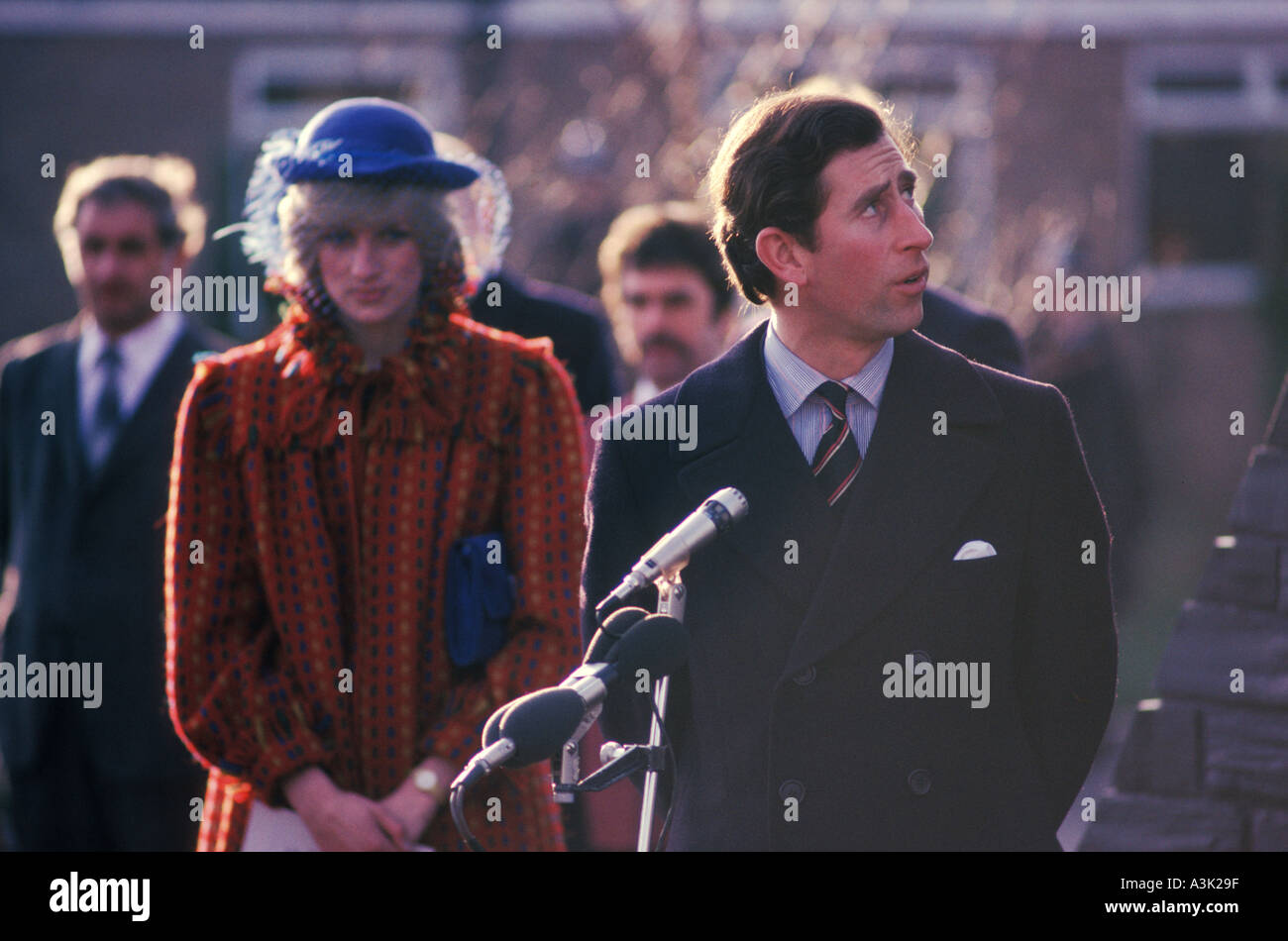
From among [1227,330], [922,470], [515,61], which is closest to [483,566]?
[922,470]

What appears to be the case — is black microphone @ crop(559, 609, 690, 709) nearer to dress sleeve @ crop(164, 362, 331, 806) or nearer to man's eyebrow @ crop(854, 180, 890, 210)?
man's eyebrow @ crop(854, 180, 890, 210)

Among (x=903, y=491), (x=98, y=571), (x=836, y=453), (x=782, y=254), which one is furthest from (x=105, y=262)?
(x=903, y=491)

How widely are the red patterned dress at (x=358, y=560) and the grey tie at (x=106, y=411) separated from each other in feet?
5.68

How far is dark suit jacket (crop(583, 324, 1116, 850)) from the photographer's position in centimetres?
271

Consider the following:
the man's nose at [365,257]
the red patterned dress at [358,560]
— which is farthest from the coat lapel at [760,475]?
the man's nose at [365,257]

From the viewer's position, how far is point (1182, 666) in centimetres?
391

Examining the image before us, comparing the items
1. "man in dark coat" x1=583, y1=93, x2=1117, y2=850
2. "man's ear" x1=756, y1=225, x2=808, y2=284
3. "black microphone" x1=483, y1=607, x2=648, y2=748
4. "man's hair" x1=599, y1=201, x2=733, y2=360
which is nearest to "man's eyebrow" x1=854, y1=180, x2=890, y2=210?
"man in dark coat" x1=583, y1=93, x2=1117, y2=850

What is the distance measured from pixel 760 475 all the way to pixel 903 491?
0.22 metres

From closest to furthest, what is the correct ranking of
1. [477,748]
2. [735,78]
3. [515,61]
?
[477,748] < [735,78] < [515,61]

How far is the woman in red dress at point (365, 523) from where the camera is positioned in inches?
131

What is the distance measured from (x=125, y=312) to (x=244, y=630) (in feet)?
6.61

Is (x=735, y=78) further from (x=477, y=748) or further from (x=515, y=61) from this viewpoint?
(x=477, y=748)

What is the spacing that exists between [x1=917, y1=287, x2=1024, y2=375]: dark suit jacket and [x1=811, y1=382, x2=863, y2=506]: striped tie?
0.89m

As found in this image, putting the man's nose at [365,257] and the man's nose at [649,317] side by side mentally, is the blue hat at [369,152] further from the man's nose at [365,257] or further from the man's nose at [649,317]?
the man's nose at [649,317]
